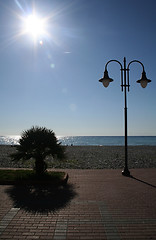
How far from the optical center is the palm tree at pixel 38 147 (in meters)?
8.69

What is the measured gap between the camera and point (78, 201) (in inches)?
235

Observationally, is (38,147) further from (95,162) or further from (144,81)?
(95,162)

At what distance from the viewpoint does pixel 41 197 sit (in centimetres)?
634

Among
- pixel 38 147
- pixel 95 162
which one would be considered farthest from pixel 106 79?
pixel 95 162

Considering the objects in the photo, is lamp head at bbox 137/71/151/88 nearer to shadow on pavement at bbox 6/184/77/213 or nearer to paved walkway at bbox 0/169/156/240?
paved walkway at bbox 0/169/156/240

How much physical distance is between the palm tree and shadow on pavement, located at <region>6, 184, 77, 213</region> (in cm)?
138

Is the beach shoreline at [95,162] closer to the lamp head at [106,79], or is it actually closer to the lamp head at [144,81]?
the lamp head at [106,79]

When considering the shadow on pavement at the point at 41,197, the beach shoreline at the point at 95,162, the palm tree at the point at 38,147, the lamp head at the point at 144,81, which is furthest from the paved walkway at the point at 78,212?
the lamp head at the point at 144,81

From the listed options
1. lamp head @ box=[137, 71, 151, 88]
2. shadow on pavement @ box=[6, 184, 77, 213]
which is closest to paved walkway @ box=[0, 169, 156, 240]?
shadow on pavement @ box=[6, 184, 77, 213]

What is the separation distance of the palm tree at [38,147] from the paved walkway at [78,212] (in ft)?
4.90

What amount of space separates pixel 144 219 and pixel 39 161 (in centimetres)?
538

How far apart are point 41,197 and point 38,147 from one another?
2710 mm

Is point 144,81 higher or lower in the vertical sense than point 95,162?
higher

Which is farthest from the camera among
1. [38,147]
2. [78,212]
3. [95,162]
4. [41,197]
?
[95,162]
